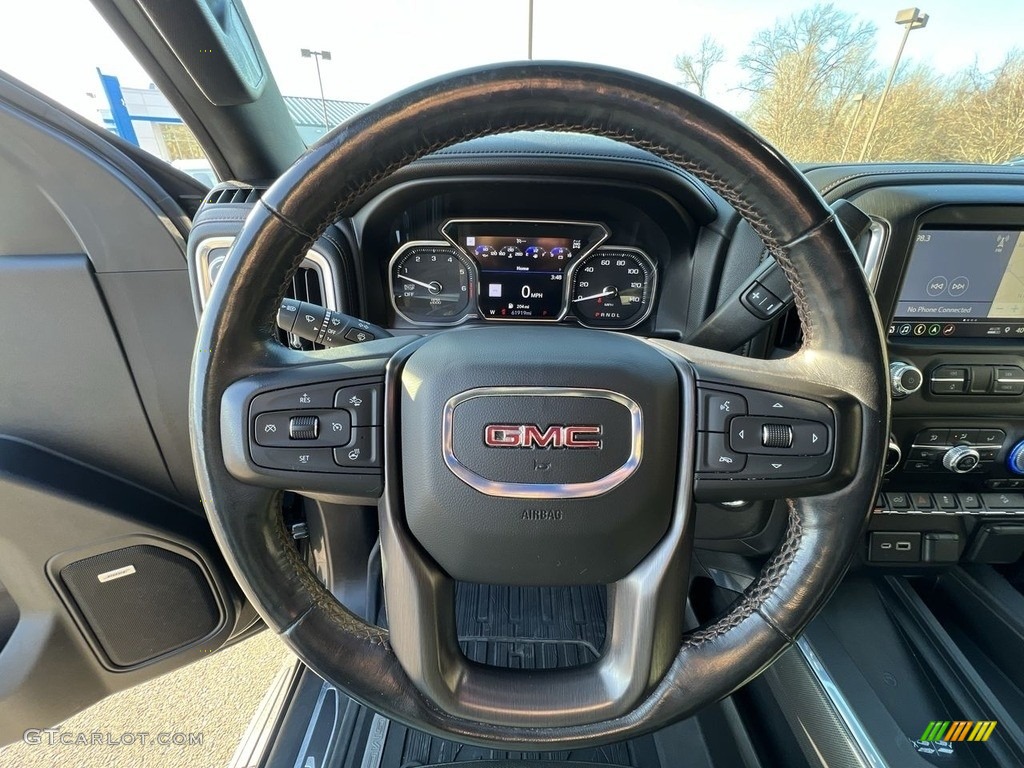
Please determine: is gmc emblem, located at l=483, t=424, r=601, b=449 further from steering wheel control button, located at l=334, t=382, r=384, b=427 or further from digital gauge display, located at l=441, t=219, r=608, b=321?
digital gauge display, located at l=441, t=219, r=608, b=321

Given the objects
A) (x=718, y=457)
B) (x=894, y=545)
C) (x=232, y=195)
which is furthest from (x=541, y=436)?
(x=894, y=545)

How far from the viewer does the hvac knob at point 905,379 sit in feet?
3.55

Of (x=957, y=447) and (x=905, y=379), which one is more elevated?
(x=905, y=379)

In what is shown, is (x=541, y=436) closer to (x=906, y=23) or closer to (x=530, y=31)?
(x=530, y=31)

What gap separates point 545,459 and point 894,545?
108 centimetres

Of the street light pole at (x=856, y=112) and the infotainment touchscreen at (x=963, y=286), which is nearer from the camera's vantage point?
the infotainment touchscreen at (x=963, y=286)

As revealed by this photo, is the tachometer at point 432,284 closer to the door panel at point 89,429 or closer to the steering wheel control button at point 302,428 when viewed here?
the door panel at point 89,429

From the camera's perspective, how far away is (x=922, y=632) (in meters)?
1.29

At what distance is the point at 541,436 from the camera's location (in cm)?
65

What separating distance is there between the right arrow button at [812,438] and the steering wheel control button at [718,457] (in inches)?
2.6

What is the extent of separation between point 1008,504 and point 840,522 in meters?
0.95

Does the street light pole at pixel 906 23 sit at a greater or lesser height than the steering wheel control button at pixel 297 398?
greater

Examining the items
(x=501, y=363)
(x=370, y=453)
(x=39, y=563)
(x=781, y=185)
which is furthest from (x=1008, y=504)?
(x=39, y=563)

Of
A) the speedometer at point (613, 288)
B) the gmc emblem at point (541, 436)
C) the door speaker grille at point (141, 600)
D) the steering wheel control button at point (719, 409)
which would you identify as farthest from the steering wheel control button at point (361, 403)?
the door speaker grille at point (141, 600)
